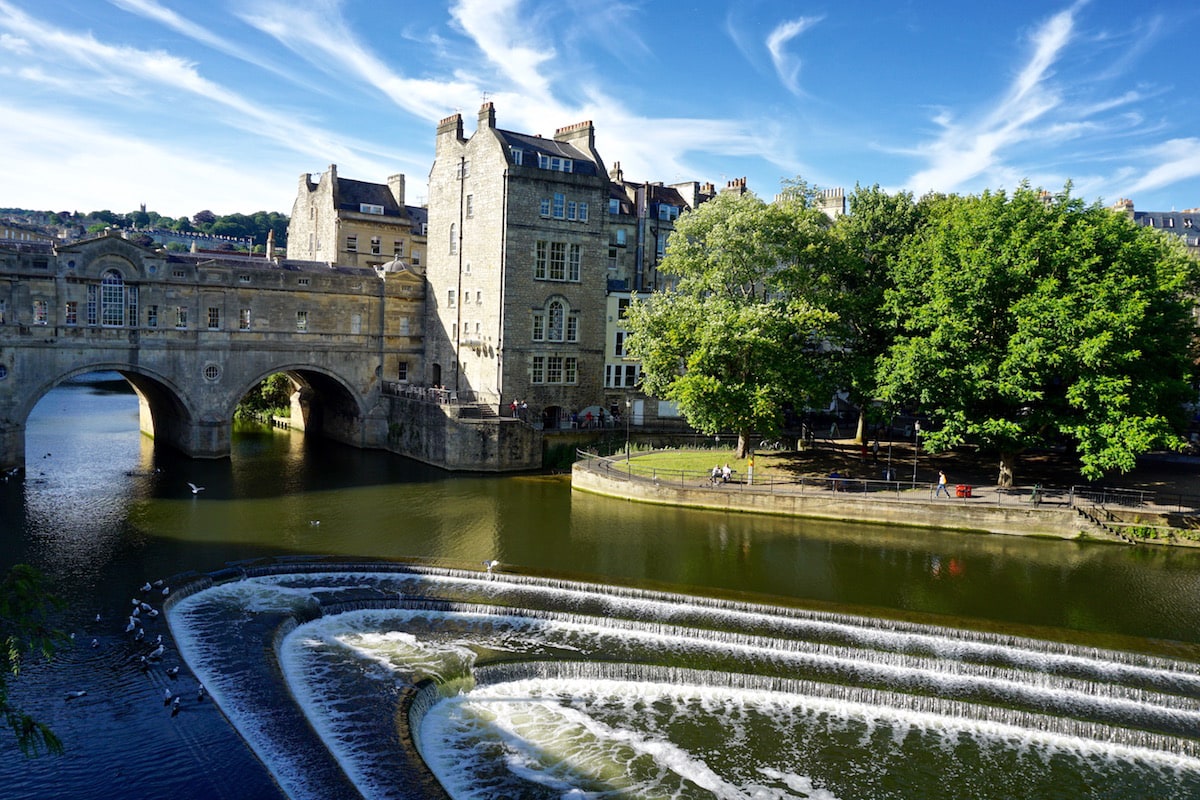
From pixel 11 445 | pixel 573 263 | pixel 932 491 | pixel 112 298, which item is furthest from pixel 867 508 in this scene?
pixel 11 445

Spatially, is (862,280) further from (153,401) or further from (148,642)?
(153,401)

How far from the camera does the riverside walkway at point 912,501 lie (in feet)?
116

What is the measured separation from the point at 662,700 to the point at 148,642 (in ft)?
41.2

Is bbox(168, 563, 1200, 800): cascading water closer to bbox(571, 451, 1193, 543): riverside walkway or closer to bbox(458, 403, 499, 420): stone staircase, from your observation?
bbox(571, 451, 1193, 543): riverside walkway

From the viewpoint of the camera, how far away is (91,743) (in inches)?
667

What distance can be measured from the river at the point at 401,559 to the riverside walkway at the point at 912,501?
0.76m

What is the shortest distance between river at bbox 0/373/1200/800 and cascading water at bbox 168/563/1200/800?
1018 millimetres

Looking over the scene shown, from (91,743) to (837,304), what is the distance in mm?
34432

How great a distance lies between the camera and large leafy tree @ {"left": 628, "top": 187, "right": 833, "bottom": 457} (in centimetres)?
3978

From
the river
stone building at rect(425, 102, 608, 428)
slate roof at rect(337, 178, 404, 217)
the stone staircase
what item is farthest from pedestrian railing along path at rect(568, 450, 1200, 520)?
slate roof at rect(337, 178, 404, 217)

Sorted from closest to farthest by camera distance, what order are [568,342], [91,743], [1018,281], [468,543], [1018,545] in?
1. [91,743]
2. [468,543]
3. [1018,545]
4. [1018,281]
5. [568,342]

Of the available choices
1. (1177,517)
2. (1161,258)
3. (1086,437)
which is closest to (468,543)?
(1086,437)

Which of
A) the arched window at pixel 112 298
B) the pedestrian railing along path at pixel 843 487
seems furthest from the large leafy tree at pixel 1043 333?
the arched window at pixel 112 298

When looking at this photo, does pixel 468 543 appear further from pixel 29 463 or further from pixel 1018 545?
pixel 29 463
